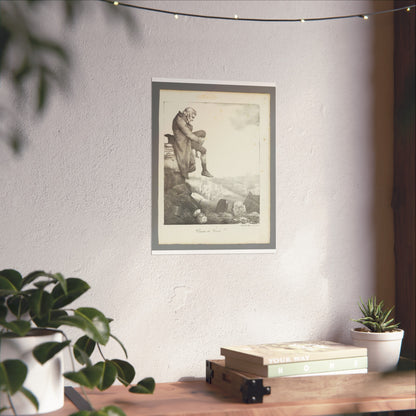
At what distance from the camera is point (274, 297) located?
2094mm

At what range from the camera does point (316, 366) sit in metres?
1.77

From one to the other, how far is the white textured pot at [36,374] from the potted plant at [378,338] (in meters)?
0.96

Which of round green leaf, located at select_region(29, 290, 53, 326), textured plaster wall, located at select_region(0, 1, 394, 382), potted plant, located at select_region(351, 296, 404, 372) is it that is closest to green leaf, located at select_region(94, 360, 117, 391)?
round green leaf, located at select_region(29, 290, 53, 326)

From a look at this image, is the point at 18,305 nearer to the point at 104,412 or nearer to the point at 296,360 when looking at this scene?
the point at 104,412

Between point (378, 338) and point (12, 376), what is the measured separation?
1190 millimetres

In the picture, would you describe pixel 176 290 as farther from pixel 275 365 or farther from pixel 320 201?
pixel 320 201

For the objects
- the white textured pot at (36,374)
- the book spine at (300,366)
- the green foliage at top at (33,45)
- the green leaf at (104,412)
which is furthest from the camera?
the book spine at (300,366)

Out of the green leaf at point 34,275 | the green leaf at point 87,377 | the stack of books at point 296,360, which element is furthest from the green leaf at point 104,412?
the stack of books at point 296,360

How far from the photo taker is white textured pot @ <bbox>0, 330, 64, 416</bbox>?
148 cm

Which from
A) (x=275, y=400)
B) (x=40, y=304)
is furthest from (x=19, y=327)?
(x=275, y=400)

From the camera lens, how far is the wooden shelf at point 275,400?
A: 1.62 m

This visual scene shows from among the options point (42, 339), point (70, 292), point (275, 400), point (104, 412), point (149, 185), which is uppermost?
point (149, 185)

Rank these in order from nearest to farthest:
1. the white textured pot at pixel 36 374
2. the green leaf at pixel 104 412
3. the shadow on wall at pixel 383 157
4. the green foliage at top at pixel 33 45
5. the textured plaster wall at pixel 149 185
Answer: the green foliage at top at pixel 33 45, the green leaf at pixel 104 412, the white textured pot at pixel 36 374, the textured plaster wall at pixel 149 185, the shadow on wall at pixel 383 157

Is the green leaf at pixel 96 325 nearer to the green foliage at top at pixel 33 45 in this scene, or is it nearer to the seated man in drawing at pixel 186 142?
the seated man in drawing at pixel 186 142
